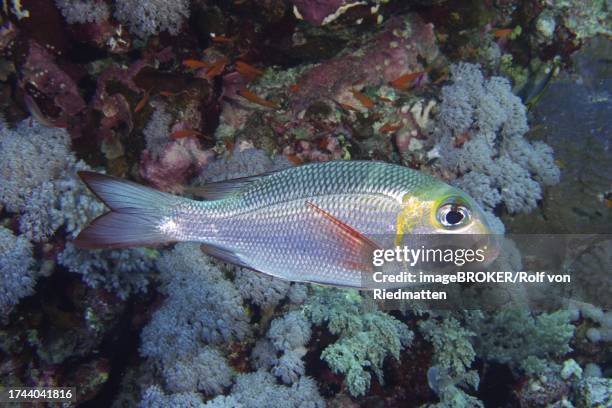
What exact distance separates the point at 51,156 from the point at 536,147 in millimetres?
5577

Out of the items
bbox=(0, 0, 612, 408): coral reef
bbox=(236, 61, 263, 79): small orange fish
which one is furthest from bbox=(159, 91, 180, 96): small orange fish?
Result: bbox=(236, 61, 263, 79): small orange fish

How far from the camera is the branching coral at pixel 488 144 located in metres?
4.39

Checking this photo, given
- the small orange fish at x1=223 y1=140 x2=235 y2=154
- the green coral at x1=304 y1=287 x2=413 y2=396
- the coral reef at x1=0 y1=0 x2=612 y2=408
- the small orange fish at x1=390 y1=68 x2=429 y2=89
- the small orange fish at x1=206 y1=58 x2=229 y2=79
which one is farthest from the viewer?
the small orange fish at x1=390 y1=68 x2=429 y2=89

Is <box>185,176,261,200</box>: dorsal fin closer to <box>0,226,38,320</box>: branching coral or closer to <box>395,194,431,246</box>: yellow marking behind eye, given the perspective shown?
<box>395,194,431,246</box>: yellow marking behind eye

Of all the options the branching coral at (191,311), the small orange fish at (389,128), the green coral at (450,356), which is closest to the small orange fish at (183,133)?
the branching coral at (191,311)

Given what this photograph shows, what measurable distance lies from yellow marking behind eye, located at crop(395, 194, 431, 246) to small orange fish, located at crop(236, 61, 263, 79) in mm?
2947

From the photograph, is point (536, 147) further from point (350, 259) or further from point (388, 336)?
point (350, 259)

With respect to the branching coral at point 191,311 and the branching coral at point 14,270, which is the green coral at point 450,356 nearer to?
the branching coral at point 191,311

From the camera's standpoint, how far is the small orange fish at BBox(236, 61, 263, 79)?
4.27 metres

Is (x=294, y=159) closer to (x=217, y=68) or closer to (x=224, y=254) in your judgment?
(x=217, y=68)

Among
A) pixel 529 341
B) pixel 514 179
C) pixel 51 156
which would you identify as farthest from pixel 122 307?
pixel 514 179

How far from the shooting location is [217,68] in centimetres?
425

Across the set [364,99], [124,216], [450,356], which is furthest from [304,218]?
[364,99]

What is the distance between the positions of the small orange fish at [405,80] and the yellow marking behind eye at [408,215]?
2.93m
